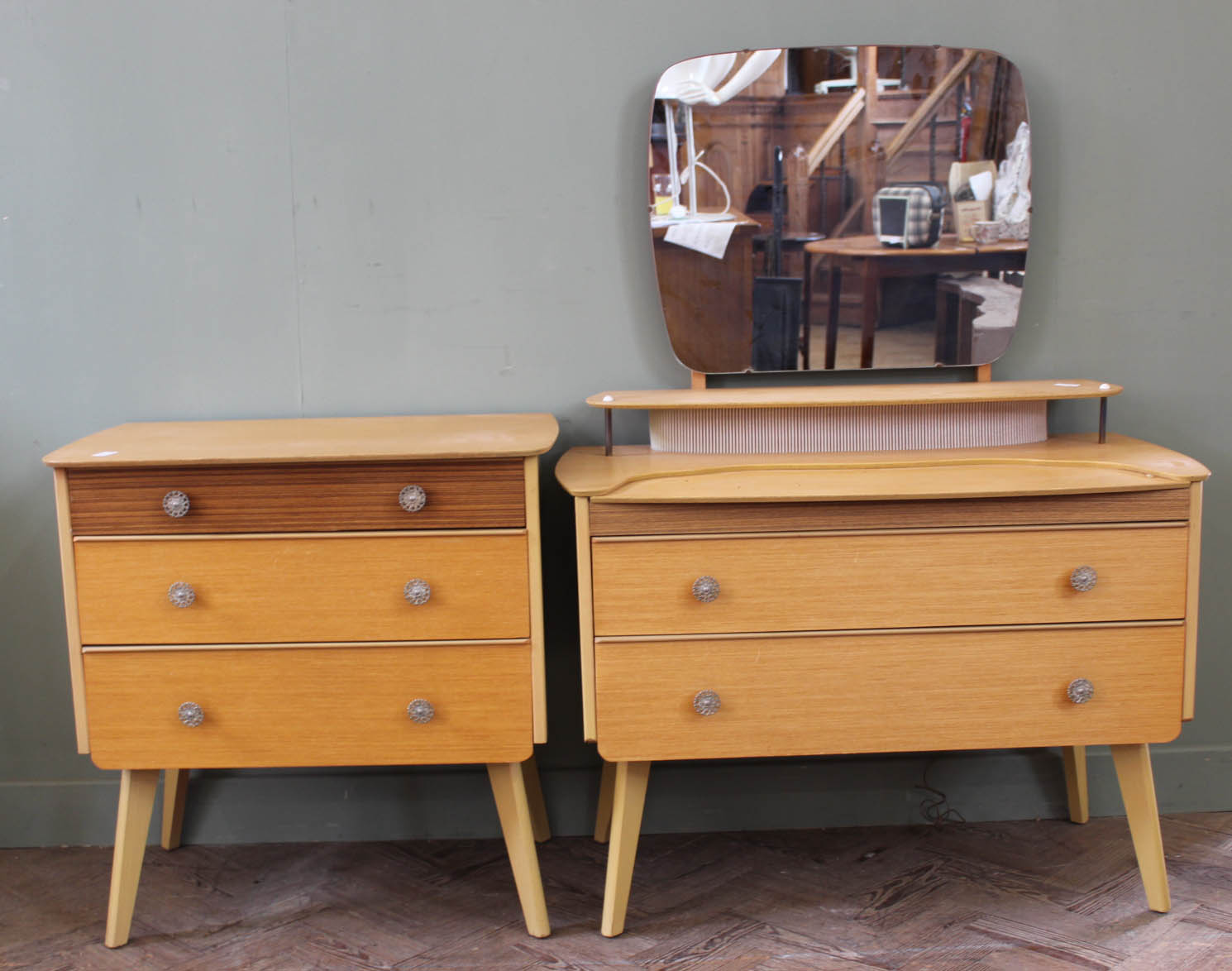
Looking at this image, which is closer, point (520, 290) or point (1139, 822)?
point (1139, 822)

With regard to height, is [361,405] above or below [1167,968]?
above

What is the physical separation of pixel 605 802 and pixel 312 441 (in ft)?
3.17

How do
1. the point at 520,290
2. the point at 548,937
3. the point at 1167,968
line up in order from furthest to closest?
the point at 520,290 → the point at 548,937 → the point at 1167,968

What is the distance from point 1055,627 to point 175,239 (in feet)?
5.93

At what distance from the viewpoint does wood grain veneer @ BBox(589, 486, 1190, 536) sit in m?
1.67

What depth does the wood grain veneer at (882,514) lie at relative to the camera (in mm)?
1671

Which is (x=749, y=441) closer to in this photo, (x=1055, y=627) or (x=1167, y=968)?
(x=1055, y=627)

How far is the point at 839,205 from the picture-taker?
6.45 feet

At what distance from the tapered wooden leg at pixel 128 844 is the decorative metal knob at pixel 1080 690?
159 centimetres

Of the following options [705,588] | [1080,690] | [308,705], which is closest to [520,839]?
[308,705]

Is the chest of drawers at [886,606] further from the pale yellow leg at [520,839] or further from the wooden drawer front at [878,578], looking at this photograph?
the pale yellow leg at [520,839]

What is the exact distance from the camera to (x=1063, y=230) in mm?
2049

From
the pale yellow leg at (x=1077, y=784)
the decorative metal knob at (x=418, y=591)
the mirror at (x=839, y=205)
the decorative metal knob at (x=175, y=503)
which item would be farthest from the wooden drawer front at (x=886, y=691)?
the decorative metal knob at (x=175, y=503)

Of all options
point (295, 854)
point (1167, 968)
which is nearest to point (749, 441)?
point (1167, 968)
